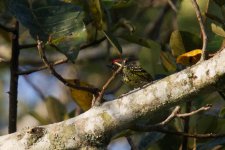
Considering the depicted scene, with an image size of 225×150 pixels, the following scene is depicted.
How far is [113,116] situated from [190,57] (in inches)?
9.4

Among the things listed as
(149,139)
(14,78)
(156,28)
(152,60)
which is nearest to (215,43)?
(152,60)

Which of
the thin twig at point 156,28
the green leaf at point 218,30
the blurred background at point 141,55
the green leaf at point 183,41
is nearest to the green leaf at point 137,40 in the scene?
the blurred background at point 141,55

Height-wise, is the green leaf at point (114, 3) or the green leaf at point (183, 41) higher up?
the green leaf at point (114, 3)

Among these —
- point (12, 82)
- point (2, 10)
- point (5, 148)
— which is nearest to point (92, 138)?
point (5, 148)

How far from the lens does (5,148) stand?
112 cm

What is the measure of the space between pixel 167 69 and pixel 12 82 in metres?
0.36

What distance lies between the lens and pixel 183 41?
1.36 metres

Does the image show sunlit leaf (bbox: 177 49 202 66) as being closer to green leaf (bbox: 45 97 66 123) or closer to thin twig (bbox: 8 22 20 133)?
thin twig (bbox: 8 22 20 133)

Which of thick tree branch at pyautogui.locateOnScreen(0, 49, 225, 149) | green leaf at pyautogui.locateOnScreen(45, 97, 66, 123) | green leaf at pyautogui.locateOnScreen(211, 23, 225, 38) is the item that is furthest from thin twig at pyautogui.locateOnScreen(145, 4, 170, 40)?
thick tree branch at pyautogui.locateOnScreen(0, 49, 225, 149)

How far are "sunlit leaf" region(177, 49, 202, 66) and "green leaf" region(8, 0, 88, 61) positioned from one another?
8.6 inches

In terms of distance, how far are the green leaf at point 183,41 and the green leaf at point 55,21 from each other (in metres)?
0.19

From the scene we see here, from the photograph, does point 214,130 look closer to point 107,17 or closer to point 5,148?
point 107,17

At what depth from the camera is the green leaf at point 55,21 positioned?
133 centimetres

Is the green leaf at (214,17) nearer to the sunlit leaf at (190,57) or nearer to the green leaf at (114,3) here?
the sunlit leaf at (190,57)
